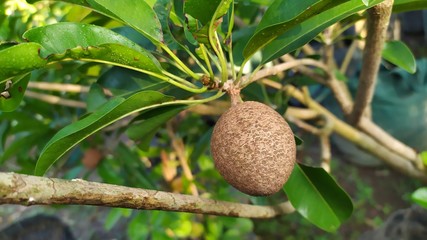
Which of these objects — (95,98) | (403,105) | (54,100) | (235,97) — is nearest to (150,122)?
(95,98)

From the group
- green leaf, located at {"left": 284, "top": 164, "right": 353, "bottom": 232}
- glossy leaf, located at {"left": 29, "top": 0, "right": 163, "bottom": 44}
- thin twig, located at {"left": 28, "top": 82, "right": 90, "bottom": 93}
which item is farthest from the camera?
thin twig, located at {"left": 28, "top": 82, "right": 90, "bottom": 93}

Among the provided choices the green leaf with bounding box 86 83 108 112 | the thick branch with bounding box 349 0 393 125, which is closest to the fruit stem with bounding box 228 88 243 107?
the thick branch with bounding box 349 0 393 125

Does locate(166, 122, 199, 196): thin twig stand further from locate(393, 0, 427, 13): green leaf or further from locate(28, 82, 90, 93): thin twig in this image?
locate(393, 0, 427, 13): green leaf

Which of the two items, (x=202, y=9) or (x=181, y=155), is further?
(x=181, y=155)

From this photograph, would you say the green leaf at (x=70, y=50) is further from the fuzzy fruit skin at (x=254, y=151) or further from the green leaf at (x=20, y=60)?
the fuzzy fruit skin at (x=254, y=151)

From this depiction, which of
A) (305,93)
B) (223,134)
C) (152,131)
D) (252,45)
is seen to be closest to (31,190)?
(223,134)

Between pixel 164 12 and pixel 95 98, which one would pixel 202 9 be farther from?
pixel 95 98
